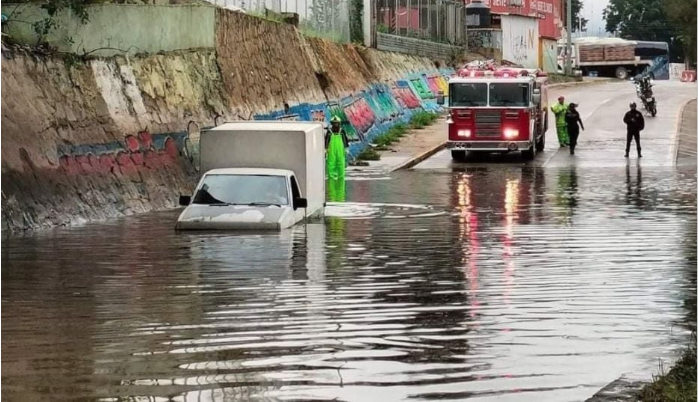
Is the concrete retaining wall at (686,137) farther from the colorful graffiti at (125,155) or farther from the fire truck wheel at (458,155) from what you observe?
the colorful graffiti at (125,155)

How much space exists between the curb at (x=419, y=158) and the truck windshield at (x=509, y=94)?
3.08m

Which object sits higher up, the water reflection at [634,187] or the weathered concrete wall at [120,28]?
the weathered concrete wall at [120,28]

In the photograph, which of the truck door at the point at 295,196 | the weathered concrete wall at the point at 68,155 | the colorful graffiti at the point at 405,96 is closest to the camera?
the truck door at the point at 295,196

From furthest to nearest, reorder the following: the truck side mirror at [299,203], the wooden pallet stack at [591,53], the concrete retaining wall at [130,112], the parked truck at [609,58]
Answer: the wooden pallet stack at [591,53], the parked truck at [609,58], the concrete retaining wall at [130,112], the truck side mirror at [299,203]

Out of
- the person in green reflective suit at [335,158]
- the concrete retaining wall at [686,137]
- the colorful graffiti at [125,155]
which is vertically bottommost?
the concrete retaining wall at [686,137]

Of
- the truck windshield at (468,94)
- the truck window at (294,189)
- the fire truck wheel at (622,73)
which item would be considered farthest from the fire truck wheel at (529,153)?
the fire truck wheel at (622,73)

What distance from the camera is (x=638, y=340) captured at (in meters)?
12.5

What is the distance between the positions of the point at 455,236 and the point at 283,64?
23339mm

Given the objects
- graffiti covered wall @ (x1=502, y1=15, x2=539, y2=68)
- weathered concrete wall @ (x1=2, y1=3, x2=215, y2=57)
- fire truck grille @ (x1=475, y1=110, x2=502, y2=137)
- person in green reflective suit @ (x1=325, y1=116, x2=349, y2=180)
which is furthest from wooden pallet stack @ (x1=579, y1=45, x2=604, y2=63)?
weathered concrete wall @ (x1=2, y1=3, x2=215, y2=57)

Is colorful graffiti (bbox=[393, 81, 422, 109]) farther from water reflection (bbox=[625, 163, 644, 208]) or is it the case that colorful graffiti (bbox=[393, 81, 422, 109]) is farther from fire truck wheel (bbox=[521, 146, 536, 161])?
water reflection (bbox=[625, 163, 644, 208])

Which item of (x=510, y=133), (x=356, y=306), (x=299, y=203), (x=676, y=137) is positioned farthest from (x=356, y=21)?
(x=356, y=306)

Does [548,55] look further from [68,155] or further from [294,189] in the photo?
[294,189]

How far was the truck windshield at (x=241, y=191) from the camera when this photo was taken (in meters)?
24.2

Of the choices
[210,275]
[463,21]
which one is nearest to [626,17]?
[463,21]
